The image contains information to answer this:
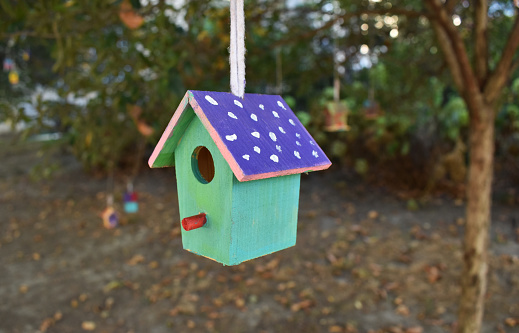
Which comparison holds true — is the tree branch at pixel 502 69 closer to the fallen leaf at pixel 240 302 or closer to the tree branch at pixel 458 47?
the tree branch at pixel 458 47

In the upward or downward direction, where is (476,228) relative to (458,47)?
downward

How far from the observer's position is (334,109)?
4203mm

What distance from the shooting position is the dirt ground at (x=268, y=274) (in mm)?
4188

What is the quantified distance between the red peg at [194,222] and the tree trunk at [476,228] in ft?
7.55

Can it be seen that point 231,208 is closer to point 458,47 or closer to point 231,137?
point 231,137

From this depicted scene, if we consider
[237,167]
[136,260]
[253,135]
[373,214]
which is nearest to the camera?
[237,167]

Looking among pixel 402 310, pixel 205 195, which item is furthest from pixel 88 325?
pixel 205 195

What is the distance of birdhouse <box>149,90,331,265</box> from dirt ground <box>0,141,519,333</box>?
2.90 meters

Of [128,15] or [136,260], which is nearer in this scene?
[128,15]

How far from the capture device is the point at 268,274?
16.5ft

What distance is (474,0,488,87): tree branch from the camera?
115 inches

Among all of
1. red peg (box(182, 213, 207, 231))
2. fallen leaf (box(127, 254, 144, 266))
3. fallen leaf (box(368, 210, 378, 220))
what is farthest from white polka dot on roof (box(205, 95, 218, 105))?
fallen leaf (box(368, 210, 378, 220))

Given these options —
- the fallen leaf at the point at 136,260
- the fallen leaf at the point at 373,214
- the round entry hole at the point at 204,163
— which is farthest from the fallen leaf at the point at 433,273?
the round entry hole at the point at 204,163

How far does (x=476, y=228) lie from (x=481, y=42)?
129 cm
